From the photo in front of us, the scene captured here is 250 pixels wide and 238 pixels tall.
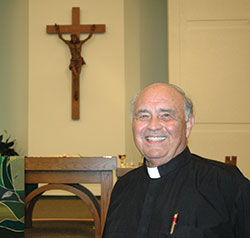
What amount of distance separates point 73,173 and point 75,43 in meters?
3.33

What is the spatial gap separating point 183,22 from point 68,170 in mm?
3242

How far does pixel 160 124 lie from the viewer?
1.95 meters

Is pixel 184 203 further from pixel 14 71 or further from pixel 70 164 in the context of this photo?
pixel 14 71

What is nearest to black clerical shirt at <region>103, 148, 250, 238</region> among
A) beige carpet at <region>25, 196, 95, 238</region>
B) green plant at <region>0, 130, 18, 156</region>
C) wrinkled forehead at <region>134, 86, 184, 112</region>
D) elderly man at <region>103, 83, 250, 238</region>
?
elderly man at <region>103, 83, 250, 238</region>

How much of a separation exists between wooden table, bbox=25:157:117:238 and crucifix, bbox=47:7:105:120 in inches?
116

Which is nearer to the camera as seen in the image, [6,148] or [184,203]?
[184,203]

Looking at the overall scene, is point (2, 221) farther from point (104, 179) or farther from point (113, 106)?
point (113, 106)

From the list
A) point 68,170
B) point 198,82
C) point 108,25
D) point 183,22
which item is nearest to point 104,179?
point 68,170

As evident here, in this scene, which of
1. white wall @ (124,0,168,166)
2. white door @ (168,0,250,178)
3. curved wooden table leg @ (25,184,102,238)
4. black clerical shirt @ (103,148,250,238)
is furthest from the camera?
white wall @ (124,0,168,166)

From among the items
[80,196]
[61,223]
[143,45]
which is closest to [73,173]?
[80,196]

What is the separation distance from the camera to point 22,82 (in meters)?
Result: 6.82

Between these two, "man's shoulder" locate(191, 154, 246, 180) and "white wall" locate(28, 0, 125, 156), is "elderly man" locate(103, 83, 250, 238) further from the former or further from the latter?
"white wall" locate(28, 0, 125, 156)

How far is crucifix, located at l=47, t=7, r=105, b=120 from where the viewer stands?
6395mm

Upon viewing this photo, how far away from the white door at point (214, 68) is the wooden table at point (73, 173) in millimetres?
2515
